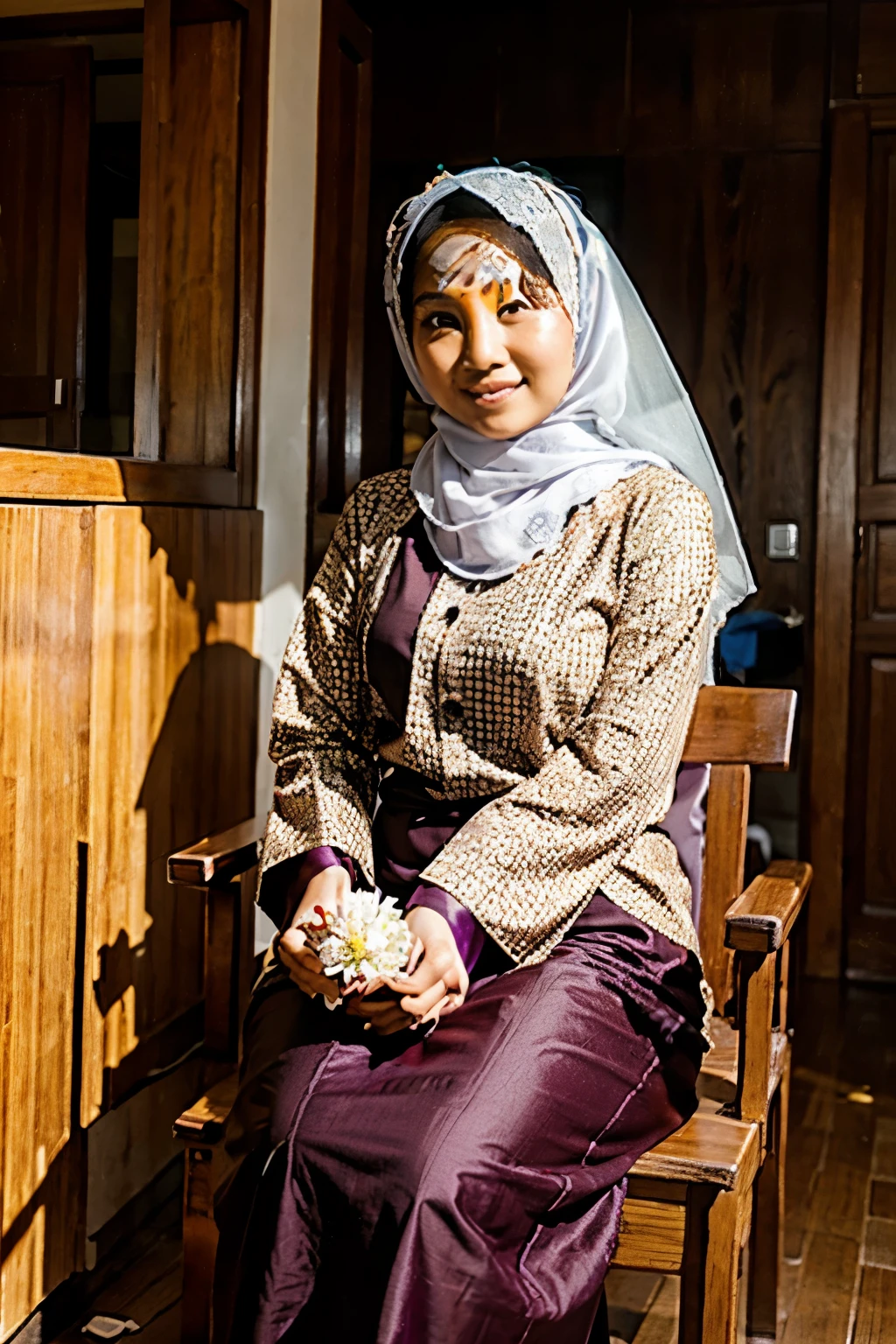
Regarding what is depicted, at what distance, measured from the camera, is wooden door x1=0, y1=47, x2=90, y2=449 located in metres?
3.83

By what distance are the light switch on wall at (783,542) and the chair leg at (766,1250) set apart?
2.52 m

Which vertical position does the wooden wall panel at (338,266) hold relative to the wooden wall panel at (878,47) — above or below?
below

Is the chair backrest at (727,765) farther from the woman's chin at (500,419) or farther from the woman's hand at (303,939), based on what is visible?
the woman's hand at (303,939)

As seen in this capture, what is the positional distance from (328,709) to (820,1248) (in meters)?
1.37

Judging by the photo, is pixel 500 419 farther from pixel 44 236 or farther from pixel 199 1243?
pixel 44 236

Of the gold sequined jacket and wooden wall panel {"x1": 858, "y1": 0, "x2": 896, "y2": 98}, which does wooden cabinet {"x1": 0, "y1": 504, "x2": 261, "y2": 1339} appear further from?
wooden wall panel {"x1": 858, "y1": 0, "x2": 896, "y2": 98}

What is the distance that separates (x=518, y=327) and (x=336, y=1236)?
109 cm

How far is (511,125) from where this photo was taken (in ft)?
14.8

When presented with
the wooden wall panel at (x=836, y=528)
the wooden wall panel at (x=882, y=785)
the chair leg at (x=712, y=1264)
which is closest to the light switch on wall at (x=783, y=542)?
the wooden wall panel at (x=836, y=528)

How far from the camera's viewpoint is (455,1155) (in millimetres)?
1345

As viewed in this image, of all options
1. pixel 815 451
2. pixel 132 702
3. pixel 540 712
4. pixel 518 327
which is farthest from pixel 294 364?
pixel 815 451

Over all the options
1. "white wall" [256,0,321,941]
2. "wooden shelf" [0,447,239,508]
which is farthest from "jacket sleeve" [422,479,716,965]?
"white wall" [256,0,321,941]

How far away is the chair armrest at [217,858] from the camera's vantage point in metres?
1.81

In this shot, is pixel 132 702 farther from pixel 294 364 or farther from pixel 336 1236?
pixel 336 1236
